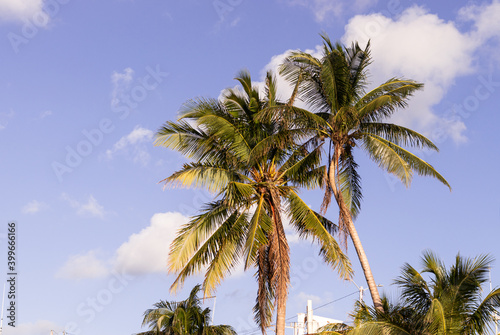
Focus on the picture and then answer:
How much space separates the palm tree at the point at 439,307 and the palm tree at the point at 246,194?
9.95ft

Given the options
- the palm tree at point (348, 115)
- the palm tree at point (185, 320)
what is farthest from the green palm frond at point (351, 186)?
the palm tree at point (185, 320)

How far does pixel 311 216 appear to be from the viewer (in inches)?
845

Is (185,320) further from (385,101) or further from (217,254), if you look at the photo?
(385,101)

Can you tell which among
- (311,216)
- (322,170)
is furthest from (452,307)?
(322,170)

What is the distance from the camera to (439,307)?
51.5 ft

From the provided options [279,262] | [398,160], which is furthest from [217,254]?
[398,160]

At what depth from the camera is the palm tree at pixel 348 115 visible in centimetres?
2058

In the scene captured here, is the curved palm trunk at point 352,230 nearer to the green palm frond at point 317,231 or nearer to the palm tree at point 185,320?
the green palm frond at point 317,231

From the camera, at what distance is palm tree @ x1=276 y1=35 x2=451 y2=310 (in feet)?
67.5

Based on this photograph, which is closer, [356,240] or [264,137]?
[356,240]

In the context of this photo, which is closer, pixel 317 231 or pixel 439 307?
pixel 439 307

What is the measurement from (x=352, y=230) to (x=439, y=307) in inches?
215

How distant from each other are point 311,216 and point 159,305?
14.0 meters

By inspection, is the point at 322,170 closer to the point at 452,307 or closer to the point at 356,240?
the point at 356,240
